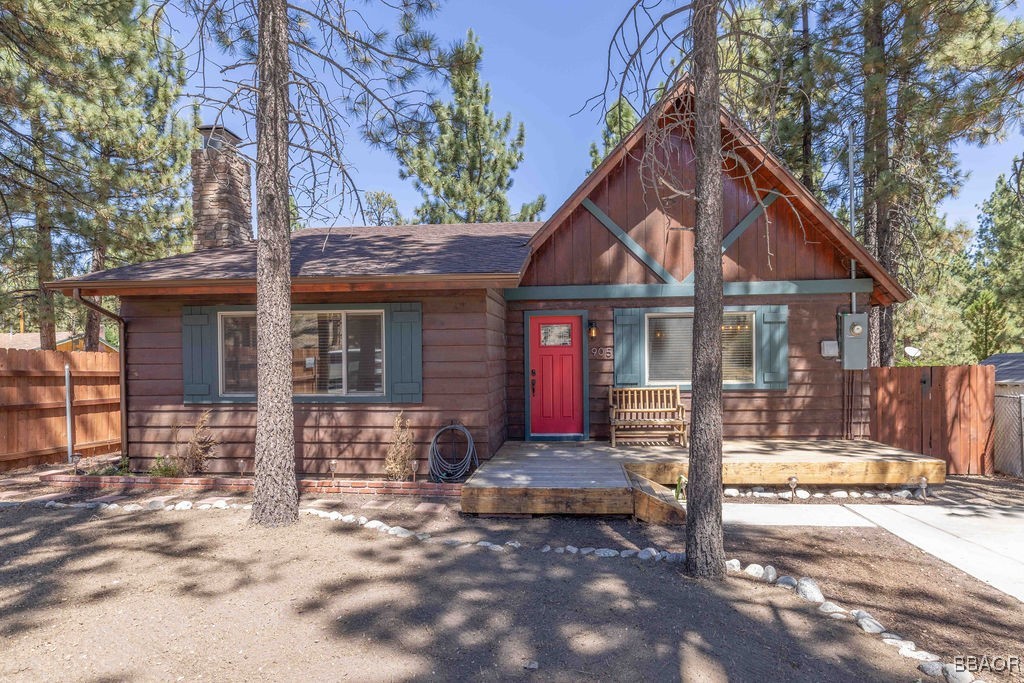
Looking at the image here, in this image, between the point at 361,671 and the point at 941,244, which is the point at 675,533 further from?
the point at 941,244

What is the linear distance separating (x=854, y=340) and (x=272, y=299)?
7.42 m

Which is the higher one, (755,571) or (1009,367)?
(1009,367)

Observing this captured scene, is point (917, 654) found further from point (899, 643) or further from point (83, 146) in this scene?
point (83, 146)

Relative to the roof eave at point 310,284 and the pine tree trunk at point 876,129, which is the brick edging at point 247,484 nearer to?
the roof eave at point 310,284

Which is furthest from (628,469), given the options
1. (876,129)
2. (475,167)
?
(475,167)

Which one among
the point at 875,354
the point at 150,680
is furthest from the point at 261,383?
the point at 875,354

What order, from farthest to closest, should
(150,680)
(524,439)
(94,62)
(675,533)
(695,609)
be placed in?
(524,439), (94,62), (675,533), (695,609), (150,680)

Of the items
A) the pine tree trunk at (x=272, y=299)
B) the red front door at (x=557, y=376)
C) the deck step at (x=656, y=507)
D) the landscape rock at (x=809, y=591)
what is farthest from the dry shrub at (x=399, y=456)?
the landscape rock at (x=809, y=591)

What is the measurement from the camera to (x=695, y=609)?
3.23 m

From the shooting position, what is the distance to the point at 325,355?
6.68 meters

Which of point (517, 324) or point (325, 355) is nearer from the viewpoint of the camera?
point (325, 355)

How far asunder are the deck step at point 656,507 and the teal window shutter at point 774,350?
3.44 metres

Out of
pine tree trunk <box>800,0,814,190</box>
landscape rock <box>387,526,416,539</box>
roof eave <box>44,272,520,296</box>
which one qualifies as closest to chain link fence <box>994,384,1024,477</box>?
pine tree trunk <box>800,0,814,190</box>

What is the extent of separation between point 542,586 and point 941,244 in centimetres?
1255
